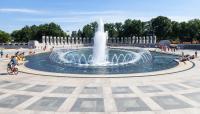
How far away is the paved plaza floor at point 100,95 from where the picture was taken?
1488 centimetres

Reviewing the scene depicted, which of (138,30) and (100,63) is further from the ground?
(138,30)

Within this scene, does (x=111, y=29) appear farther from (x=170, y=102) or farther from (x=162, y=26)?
(x=170, y=102)

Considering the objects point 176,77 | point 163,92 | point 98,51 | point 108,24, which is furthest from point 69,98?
point 108,24

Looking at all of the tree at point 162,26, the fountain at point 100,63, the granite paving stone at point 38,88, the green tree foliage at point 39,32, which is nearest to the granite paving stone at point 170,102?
the granite paving stone at point 38,88

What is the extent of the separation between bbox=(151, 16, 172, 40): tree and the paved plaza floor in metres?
103

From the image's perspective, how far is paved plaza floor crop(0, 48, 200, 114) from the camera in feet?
48.8

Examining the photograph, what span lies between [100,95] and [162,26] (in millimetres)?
113945

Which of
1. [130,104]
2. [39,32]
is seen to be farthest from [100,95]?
[39,32]

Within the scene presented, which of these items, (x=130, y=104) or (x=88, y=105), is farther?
(x=130, y=104)

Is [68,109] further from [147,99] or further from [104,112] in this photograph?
[147,99]

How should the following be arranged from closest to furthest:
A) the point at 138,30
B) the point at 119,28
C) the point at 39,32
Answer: the point at 138,30
the point at 39,32
the point at 119,28

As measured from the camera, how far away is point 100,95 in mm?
17875

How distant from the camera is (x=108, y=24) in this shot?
502 ft

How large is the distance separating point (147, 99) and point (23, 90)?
8.83 meters
